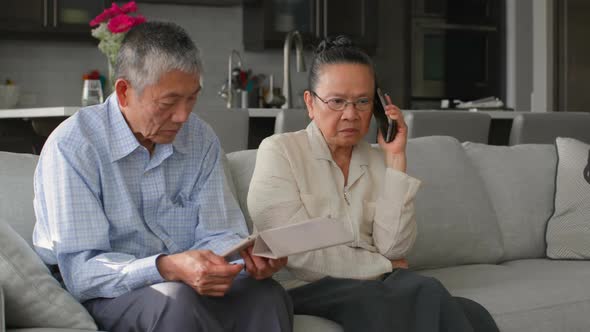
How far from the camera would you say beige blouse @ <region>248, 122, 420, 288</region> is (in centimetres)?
233

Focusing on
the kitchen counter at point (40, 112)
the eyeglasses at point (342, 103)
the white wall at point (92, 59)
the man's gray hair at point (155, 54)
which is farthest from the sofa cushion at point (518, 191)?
the white wall at point (92, 59)

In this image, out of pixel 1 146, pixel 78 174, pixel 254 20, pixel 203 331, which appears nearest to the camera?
pixel 203 331

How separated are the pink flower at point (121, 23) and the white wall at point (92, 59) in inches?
68.9

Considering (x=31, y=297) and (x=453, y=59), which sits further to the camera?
(x=453, y=59)

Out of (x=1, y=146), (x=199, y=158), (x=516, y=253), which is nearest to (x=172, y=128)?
(x=199, y=158)

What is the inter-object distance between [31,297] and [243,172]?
37.0 inches

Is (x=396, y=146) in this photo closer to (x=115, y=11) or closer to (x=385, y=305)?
(x=385, y=305)

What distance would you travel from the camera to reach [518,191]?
312 cm

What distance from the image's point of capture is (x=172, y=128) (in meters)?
2.00

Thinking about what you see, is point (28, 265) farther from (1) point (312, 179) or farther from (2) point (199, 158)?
(1) point (312, 179)

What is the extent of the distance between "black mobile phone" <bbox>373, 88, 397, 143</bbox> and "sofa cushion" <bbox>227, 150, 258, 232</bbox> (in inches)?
15.6

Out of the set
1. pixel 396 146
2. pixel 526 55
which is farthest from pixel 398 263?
pixel 526 55

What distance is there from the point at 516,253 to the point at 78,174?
1.71 m

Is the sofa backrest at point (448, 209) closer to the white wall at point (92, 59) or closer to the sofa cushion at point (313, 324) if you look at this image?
the sofa cushion at point (313, 324)
